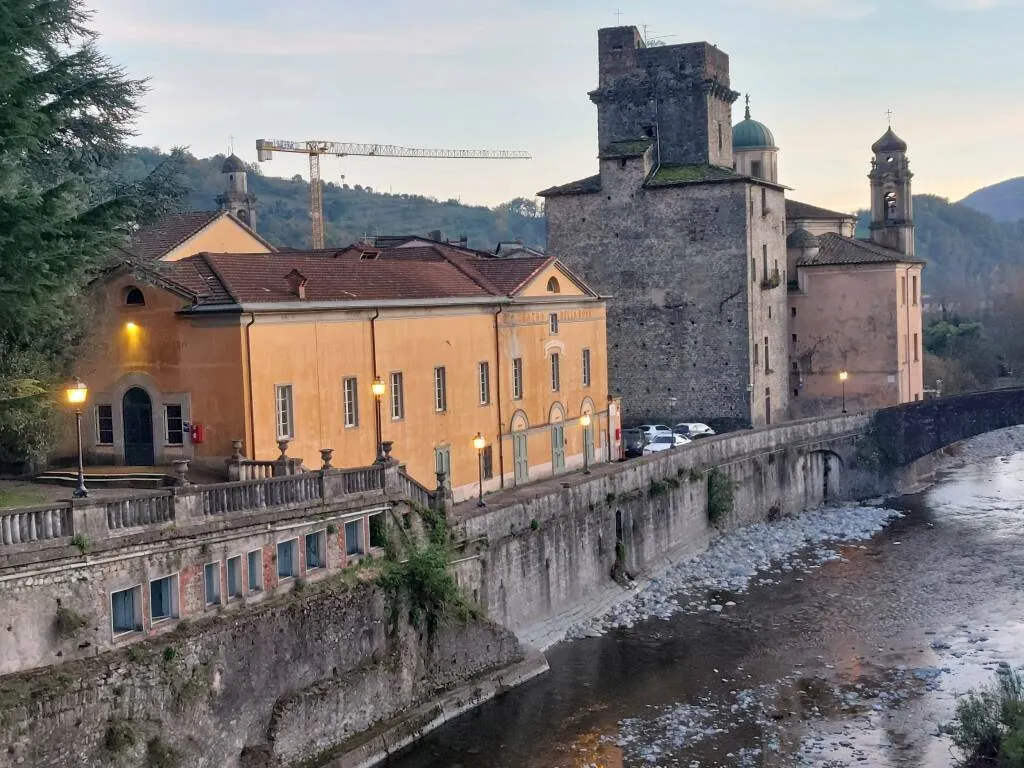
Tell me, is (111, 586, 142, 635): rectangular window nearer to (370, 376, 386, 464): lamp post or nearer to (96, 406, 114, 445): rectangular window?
(370, 376, 386, 464): lamp post

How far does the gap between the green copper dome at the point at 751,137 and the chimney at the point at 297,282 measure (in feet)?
165

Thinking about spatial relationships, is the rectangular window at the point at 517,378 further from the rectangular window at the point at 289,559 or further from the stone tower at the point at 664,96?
the stone tower at the point at 664,96

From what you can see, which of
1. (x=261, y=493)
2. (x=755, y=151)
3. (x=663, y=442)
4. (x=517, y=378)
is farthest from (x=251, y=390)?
(x=755, y=151)

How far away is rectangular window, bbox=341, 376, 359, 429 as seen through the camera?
114ft

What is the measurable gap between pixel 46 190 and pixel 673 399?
40.1 metres

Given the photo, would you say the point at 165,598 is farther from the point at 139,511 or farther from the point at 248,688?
the point at 248,688

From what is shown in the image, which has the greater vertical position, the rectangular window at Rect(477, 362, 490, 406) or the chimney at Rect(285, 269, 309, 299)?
the chimney at Rect(285, 269, 309, 299)

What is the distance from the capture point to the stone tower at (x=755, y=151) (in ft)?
262

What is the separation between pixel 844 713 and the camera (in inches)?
1230

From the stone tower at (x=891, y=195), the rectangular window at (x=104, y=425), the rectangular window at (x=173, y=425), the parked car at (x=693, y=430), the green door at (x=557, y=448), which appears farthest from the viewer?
the stone tower at (x=891, y=195)

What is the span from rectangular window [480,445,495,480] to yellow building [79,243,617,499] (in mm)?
50

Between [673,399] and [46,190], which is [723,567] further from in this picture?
[46,190]

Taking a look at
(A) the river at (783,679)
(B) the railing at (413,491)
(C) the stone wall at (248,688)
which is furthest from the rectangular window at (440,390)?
(C) the stone wall at (248,688)

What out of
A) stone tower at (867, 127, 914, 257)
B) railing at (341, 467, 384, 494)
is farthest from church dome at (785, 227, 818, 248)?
railing at (341, 467, 384, 494)
